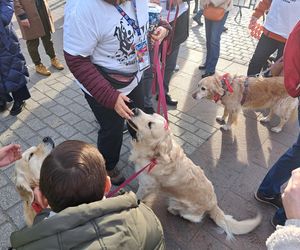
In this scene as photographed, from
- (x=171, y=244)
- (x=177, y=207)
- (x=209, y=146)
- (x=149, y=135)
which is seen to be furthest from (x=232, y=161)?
(x=149, y=135)

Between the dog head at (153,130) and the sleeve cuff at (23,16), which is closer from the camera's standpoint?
the dog head at (153,130)

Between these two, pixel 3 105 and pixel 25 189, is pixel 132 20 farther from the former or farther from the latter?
pixel 3 105

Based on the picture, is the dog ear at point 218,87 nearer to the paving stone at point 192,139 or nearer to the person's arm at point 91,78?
the paving stone at point 192,139

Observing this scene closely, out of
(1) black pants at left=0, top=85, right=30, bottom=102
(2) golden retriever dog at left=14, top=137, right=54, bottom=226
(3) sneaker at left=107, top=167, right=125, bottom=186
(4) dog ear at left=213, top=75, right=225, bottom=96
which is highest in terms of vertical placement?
(2) golden retriever dog at left=14, top=137, right=54, bottom=226

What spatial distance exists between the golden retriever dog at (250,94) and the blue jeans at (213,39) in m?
1.41

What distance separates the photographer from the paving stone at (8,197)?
121 inches

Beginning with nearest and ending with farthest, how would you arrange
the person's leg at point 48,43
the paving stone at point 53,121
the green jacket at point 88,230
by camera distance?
the green jacket at point 88,230, the paving stone at point 53,121, the person's leg at point 48,43

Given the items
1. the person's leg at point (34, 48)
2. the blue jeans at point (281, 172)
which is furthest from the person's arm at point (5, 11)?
the blue jeans at point (281, 172)

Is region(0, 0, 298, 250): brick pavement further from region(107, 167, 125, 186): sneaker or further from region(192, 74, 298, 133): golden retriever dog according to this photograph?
region(192, 74, 298, 133): golden retriever dog

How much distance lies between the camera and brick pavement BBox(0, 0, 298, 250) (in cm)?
289

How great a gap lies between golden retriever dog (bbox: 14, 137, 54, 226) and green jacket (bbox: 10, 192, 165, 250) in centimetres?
67

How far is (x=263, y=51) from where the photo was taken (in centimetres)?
452

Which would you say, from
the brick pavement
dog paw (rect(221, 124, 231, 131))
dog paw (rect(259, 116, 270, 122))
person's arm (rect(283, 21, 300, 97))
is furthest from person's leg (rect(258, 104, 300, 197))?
dog paw (rect(259, 116, 270, 122))

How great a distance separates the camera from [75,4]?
206cm
